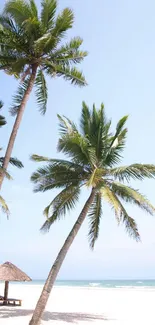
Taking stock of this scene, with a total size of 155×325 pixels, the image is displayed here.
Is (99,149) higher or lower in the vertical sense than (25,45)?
lower

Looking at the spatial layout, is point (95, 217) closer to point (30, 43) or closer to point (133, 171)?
point (133, 171)

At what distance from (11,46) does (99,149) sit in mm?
4688

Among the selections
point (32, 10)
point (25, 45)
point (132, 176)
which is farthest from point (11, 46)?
point (132, 176)

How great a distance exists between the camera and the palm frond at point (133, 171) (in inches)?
457

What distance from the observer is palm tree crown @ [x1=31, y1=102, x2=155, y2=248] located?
37.8 ft

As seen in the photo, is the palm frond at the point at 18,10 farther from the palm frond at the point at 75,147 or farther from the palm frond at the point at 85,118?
the palm frond at the point at 75,147

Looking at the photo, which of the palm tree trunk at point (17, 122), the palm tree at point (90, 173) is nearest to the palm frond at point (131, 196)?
the palm tree at point (90, 173)

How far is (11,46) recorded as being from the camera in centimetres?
1215

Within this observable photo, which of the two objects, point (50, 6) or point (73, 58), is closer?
point (50, 6)

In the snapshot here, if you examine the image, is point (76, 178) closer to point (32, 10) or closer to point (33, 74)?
Answer: point (33, 74)

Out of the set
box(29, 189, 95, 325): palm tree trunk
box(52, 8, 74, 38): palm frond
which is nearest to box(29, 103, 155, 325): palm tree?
box(29, 189, 95, 325): palm tree trunk

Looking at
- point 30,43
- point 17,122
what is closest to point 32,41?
point 30,43

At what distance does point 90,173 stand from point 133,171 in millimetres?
1465

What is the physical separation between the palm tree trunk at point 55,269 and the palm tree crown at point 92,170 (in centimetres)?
82
